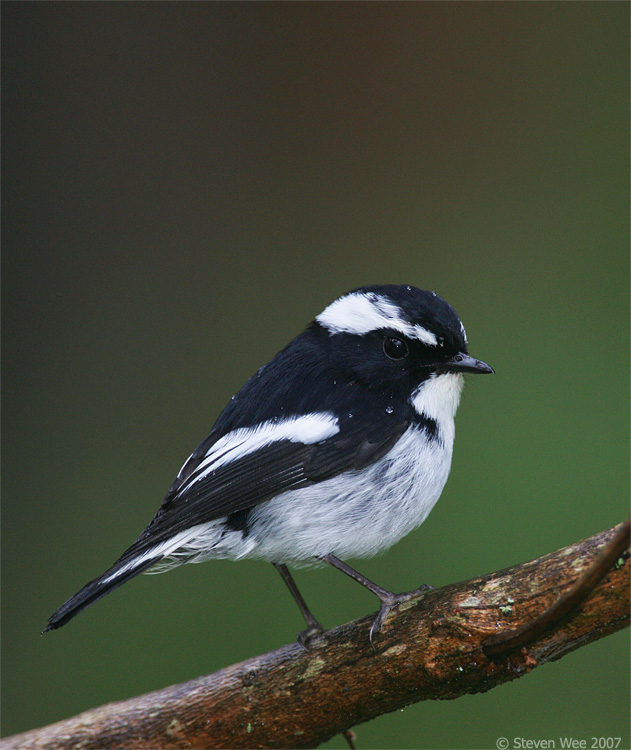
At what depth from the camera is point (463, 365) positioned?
→ 7.45 ft

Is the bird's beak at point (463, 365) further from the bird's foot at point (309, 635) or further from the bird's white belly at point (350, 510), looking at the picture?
the bird's foot at point (309, 635)

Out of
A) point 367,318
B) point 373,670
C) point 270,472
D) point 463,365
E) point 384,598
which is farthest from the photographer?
point 367,318

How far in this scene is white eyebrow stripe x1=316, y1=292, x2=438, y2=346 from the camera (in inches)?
89.7

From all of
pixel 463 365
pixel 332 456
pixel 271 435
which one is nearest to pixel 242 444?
pixel 271 435

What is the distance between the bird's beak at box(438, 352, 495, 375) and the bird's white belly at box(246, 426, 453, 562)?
0.67ft

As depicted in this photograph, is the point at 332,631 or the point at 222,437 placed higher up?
the point at 222,437

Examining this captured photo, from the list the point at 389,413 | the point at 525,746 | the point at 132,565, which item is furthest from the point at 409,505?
the point at 525,746

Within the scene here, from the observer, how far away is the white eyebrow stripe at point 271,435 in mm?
2209

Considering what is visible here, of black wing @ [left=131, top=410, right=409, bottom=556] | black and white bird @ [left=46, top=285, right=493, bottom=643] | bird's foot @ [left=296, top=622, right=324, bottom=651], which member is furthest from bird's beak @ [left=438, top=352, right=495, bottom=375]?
bird's foot @ [left=296, top=622, right=324, bottom=651]

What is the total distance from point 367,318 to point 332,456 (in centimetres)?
45

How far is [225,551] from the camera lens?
7.50ft

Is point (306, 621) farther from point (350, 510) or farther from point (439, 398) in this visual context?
point (439, 398)

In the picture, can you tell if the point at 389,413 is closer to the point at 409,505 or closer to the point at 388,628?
the point at 409,505

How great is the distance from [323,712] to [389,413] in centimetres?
81
